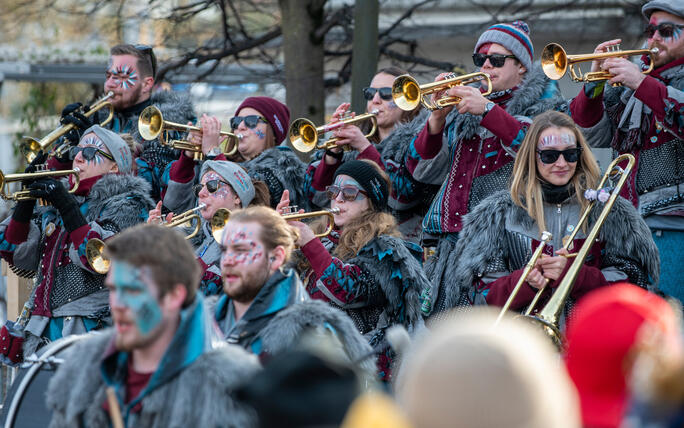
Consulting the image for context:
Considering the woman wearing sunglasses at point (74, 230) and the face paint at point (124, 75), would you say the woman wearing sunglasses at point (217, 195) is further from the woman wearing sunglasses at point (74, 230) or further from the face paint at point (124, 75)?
the face paint at point (124, 75)

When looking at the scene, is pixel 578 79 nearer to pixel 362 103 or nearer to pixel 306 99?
pixel 362 103

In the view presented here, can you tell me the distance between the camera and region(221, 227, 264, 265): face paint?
4668mm

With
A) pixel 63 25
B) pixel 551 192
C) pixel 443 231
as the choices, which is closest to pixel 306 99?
pixel 443 231

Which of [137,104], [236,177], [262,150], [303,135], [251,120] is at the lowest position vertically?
[236,177]

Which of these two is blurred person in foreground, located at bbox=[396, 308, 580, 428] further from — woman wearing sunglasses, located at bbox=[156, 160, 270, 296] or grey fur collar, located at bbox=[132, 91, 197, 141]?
grey fur collar, located at bbox=[132, 91, 197, 141]

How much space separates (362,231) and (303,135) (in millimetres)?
1618

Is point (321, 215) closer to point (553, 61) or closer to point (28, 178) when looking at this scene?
point (553, 61)

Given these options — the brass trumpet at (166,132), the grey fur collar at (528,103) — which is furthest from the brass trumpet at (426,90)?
the brass trumpet at (166,132)

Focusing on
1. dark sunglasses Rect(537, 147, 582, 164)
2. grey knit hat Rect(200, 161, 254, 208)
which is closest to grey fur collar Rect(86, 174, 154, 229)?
grey knit hat Rect(200, 161, 254, 208)

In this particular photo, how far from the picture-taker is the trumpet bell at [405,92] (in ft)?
22.4

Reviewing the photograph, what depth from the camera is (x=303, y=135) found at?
7.44 metres

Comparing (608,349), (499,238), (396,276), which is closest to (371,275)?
(396,276)

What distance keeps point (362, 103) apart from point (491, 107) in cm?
280

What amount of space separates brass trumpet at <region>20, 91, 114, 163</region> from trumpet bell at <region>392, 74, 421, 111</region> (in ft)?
7.56
